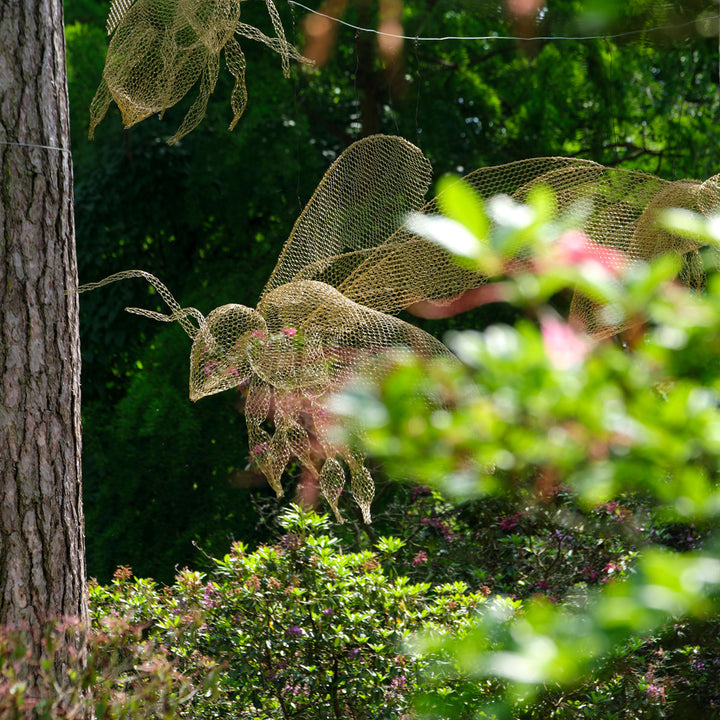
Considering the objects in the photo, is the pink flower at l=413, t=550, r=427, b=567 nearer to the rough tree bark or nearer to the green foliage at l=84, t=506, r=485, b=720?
the green foliage at l=84, t=506, r=485, b=720

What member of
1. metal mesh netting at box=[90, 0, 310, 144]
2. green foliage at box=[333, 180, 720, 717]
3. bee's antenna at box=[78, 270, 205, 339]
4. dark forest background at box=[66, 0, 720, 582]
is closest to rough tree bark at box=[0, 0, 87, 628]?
bee's antenna at box=[78, 270, 205, 339]

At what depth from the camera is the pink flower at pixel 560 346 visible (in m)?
0.64

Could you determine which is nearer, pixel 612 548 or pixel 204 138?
pixel 612 548

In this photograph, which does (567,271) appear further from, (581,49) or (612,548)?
(581,49)

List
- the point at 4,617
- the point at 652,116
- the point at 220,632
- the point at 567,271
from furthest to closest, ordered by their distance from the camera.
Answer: the point at 652,116 → the point at 220,632 → the point at 4,617 → the point at 567,271

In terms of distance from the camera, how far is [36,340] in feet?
7.68

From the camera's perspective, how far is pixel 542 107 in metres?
5.52

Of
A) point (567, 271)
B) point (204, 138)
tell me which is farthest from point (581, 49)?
point (567, 271)

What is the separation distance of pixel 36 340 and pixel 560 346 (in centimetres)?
195

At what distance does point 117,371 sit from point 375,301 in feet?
13.2

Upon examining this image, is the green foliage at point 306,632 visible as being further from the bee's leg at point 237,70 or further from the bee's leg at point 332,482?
the bee's leg at point 237,70

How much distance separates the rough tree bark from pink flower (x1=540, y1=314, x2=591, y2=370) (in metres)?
1.91

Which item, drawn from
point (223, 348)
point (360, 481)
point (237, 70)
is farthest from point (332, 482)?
point (237, 70)

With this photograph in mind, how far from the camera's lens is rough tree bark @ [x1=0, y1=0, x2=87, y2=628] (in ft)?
7.45
